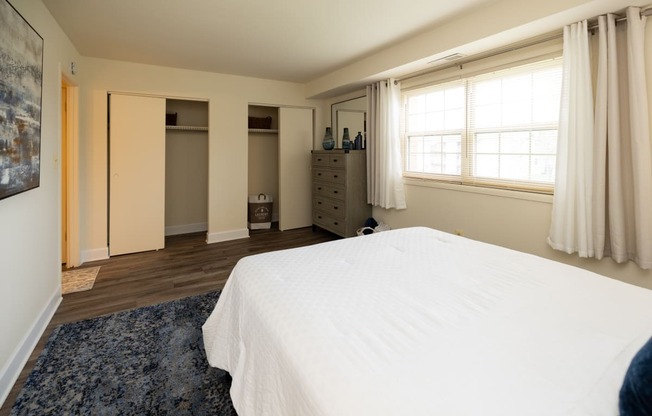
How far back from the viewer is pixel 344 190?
4.50 m

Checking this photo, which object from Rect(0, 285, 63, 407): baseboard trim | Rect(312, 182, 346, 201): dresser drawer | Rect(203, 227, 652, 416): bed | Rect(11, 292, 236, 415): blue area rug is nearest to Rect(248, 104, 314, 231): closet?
Rect(312, 182, 346, 201): dresser drawer

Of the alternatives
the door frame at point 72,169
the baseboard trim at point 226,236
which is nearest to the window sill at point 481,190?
the baseboard trim at point 226,236

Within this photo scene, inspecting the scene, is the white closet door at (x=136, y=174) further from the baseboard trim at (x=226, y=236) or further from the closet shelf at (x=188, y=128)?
the baseboard trim at (x=226, y=236)

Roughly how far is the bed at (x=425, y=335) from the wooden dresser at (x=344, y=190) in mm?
2740

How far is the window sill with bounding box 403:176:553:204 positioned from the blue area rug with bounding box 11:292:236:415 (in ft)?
9.05

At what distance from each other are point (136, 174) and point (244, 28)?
93.6 inches

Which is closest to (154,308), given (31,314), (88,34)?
(31,314)

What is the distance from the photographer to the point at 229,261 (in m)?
3.89

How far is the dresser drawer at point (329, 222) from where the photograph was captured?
15.1 ft

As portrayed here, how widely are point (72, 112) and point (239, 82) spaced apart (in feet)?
7.02

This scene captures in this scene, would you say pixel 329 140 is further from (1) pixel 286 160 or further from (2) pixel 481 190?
(2) pixel 481 190

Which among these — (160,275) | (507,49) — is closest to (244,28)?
(507,49)

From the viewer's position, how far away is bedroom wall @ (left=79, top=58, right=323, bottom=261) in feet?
12.6

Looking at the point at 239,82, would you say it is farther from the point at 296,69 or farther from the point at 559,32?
the point at 559,32
